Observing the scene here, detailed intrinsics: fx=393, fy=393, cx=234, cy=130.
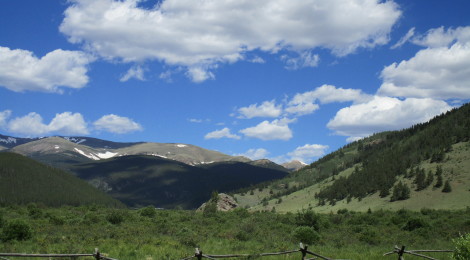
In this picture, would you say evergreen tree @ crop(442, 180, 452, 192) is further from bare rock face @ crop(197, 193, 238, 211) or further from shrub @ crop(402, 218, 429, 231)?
bare rock face @ crop(197, 193, 238, 211)

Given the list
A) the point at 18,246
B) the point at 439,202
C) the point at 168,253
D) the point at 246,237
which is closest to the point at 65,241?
the point at 18,246

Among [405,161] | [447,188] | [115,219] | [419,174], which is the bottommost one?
[115,219]

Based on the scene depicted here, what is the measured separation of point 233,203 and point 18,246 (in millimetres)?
128368

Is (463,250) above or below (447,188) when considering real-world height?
below

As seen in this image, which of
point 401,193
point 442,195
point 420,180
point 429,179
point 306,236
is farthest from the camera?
point 420,180

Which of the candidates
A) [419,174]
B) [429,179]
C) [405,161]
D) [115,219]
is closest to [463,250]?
[115,219]

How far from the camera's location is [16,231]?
84.5 feet

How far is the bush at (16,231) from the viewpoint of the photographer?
2542 cm

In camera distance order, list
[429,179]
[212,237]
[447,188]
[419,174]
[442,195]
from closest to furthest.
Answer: [212,237]
[442,195]
[447,188]
[429,179]
[419,174]

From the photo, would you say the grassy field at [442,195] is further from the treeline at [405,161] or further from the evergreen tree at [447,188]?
the treeline at [405,161]

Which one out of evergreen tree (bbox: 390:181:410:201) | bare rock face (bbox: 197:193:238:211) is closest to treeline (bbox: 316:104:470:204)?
evergreen tree (bbox: 390:181:410:201)

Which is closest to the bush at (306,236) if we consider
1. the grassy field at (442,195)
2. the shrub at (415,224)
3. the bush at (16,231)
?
the shrub at (415,224)

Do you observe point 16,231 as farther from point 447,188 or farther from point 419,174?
point 419,174

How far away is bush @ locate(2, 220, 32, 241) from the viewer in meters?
25.4
